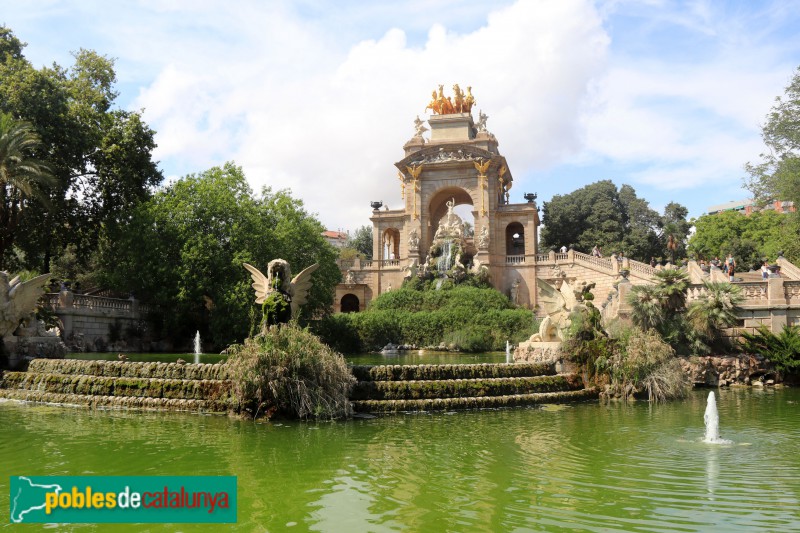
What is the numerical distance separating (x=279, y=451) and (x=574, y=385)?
29.3 ft

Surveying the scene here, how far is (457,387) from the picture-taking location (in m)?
14.1

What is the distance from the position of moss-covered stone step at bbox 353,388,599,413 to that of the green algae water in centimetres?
73

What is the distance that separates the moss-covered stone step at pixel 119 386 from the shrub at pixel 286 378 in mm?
932

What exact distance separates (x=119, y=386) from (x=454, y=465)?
28.5 ft

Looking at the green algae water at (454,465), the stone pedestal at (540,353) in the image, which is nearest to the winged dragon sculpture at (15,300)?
the green algae water at (454,465)

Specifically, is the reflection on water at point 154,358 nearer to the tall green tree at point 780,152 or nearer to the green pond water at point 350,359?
the green pond water at point 350,359

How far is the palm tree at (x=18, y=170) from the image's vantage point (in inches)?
1003

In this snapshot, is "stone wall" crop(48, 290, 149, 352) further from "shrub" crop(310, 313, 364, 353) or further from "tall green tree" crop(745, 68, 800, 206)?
"tall green tree" crop(745, 68, 800, 206)

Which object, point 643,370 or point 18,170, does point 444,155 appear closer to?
point 18,170

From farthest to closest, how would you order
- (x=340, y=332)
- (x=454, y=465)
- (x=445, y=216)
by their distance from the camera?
(x=445, y=216) < (x=340, y=332) < (x=454, y=465)

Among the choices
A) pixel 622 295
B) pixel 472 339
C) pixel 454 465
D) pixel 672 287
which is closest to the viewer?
pixel 454 465

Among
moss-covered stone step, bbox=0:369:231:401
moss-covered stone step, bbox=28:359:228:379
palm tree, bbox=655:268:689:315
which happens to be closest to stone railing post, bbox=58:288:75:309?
moss-covered stone step, bbox=0:369:231:401

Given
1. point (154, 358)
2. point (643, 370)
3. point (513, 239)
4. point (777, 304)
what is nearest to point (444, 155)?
point (513, 239)

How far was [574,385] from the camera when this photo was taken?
15812 millimetres
